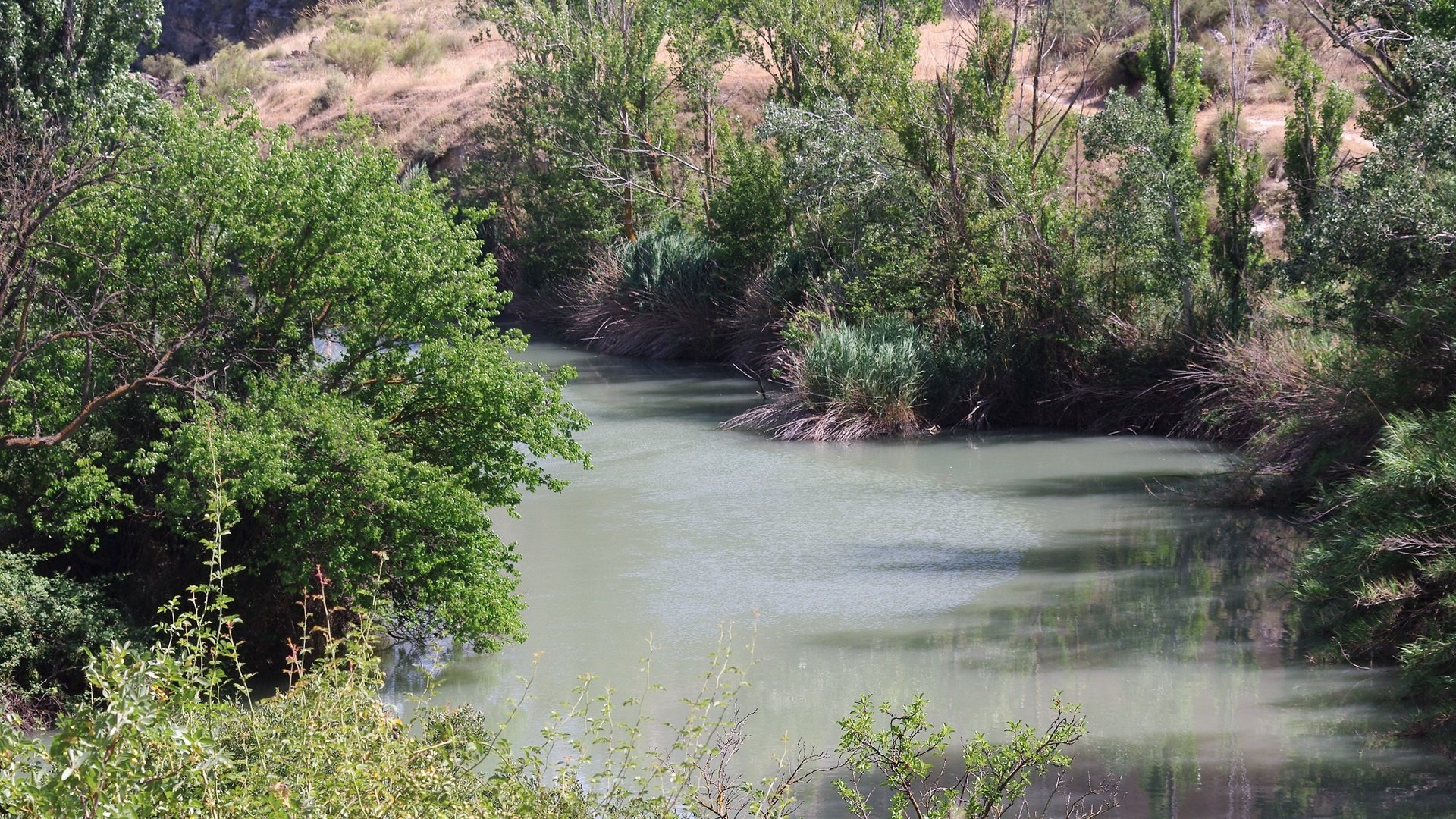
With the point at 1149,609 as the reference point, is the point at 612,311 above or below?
above

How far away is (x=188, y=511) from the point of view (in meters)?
8.54

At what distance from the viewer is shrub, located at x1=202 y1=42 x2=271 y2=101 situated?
54906 mm

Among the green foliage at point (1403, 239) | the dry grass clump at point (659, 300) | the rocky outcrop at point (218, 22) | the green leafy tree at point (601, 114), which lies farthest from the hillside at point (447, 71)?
the green foliage at point (1403, 239)

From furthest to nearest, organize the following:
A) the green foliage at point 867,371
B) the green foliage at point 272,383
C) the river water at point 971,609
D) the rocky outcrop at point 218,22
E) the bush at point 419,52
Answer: the rocky outcrop at point 218,22, the bush at point 419,52, the green foliage at point 867,371, the green foliage at point 272,383, the river water at point 971,609

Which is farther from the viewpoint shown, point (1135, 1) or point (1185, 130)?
point (1135, 1)

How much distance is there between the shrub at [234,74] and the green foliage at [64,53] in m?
43.8

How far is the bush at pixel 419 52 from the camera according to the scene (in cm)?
5391

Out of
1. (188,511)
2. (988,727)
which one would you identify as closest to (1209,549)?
(988,727)

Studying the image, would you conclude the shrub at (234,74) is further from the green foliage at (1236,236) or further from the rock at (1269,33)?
the green foliage at (1236,236)

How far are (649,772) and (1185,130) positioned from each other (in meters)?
12.9

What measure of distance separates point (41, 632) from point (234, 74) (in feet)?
170

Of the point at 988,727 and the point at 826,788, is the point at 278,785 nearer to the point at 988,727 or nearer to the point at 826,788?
the point at 826,788

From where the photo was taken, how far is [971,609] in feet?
37.4

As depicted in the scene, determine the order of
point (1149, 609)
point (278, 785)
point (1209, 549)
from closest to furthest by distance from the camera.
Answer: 1. point (278, 785)
2. point (1149, 609)
3. point (1209, 549)
